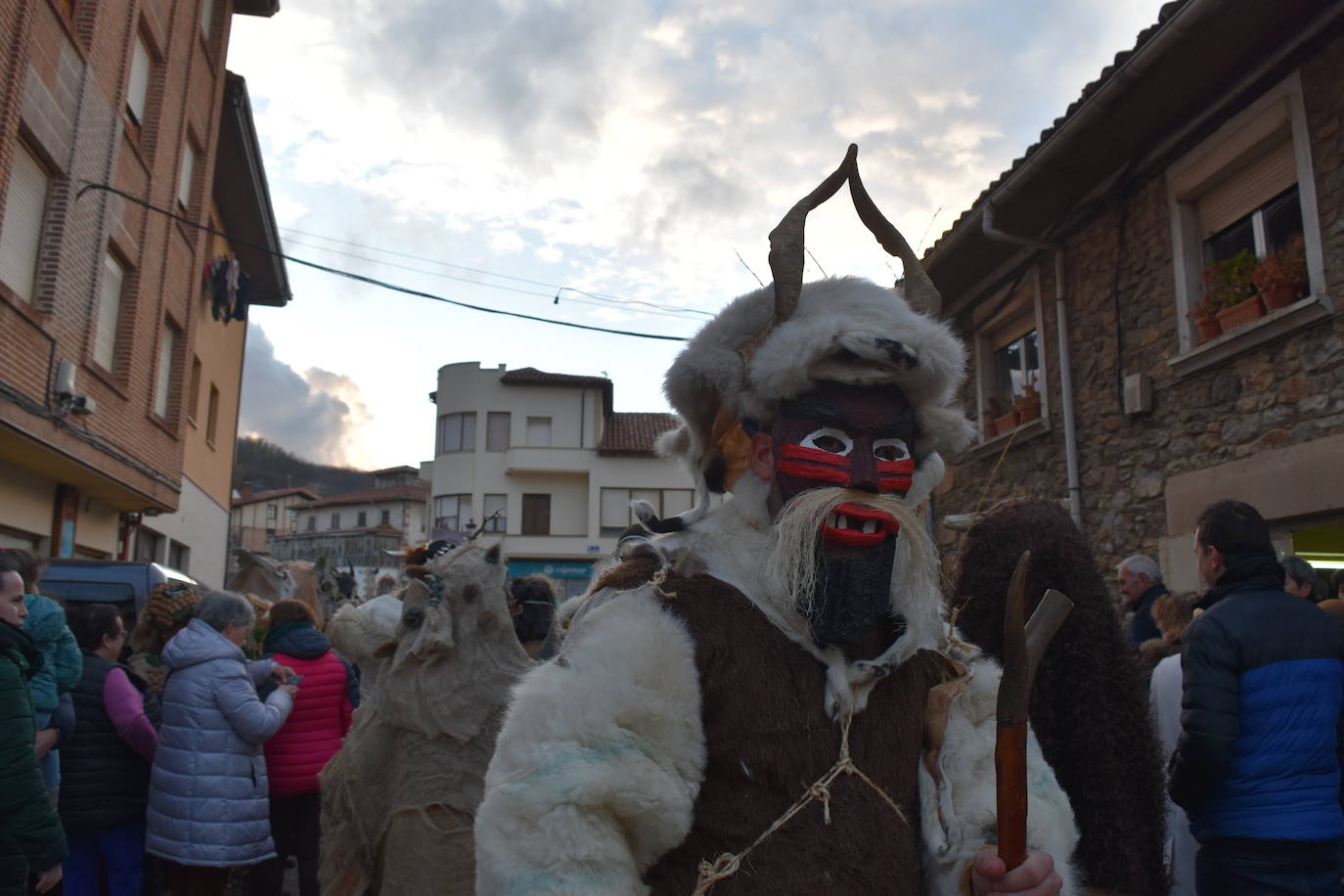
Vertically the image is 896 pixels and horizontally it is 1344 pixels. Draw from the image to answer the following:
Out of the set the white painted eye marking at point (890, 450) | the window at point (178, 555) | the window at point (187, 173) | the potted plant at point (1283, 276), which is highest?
the window at point (187, 173)

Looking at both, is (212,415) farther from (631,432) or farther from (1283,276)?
(631,432)

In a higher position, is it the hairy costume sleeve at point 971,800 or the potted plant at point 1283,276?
the potted plant at point 1283,276

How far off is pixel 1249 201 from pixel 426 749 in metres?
6.75

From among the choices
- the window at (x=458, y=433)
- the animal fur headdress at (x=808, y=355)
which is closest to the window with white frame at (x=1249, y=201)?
the animal fur headdress at (x=808, y=355)

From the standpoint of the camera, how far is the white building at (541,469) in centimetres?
3862

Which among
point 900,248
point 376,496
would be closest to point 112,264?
point 900,248

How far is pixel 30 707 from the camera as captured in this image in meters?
3.44

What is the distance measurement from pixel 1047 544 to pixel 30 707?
3312mm

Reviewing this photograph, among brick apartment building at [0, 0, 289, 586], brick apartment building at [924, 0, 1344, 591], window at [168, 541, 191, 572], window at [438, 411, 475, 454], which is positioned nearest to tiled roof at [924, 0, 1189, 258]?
brick apartment building at [924, 0, 1344, 591]

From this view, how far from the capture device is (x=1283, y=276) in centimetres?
653

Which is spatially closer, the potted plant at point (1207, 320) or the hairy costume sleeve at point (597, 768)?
the hairy costume sleeve at point (597, 768)

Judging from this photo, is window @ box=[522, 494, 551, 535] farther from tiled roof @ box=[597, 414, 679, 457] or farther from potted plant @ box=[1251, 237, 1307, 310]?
potted plant @ box=[1251, 237, 1307, 310]

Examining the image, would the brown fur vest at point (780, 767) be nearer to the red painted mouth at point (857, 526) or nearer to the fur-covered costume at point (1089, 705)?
the red painted mouth at point (857, 526)

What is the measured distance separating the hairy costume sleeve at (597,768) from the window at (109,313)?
38.6ft
